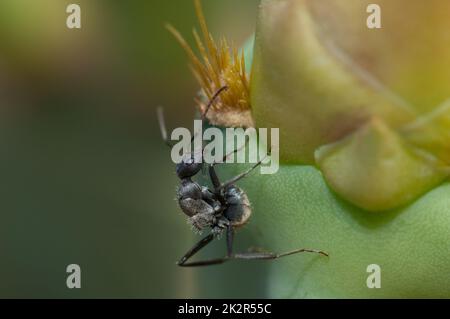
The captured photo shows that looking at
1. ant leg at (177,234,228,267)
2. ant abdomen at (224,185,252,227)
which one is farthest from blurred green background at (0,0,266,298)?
ant abdomen at (224,185,252,227)

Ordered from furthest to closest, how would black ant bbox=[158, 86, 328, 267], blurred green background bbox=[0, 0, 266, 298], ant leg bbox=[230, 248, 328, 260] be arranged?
blurred green background bbox=[0, 0, 266, 298]
black ant bbox=[158, 86, 328, 267]
ant leg bbox=[230, 248, 328, 260]

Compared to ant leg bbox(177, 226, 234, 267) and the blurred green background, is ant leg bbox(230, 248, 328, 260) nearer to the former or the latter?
ant leg bbox(177, 226, 234, 267)

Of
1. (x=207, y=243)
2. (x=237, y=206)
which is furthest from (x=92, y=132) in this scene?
(x=237, y=206)

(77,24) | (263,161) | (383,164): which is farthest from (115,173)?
(383,164)

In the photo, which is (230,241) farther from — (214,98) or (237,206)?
(214,98)
